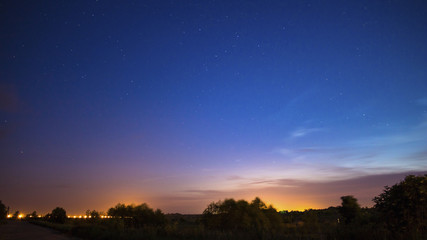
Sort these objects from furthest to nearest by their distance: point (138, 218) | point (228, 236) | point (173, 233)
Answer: point (138, 218), point (173, 233), point (228, 236)

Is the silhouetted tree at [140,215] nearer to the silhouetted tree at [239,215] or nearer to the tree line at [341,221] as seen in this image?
the tree line at [341,221]

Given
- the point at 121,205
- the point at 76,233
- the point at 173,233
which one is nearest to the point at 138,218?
the point at 121,205

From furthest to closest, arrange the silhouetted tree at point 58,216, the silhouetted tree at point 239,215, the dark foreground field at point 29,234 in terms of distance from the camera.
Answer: the silhouetted tree at point 58,216, the silhouetted tree at point 239,215, the dark foreground field at point 29,234

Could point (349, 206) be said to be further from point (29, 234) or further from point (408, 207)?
point (29, 234)

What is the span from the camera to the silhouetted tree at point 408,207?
10984mm

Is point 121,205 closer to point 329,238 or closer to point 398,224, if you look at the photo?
point 329,238

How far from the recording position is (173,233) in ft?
76.0

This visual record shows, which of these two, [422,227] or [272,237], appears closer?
[422,227]

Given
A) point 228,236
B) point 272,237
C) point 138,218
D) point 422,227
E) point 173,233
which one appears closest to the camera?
point 422,227

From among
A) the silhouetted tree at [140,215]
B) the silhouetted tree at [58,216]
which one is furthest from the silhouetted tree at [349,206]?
the silhouetted tree at [58,216]

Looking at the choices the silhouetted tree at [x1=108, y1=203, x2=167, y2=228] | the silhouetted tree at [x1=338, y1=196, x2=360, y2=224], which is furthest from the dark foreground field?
the silhouetted tree at [x1=338, y1=196, x2=360, y2=224]

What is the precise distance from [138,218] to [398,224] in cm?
4193

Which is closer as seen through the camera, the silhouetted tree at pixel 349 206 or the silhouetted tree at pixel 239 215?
the silhouetted tree at pixel 239 215

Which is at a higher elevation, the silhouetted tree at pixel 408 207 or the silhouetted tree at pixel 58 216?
the silhouetted tree at pixel 408 207
